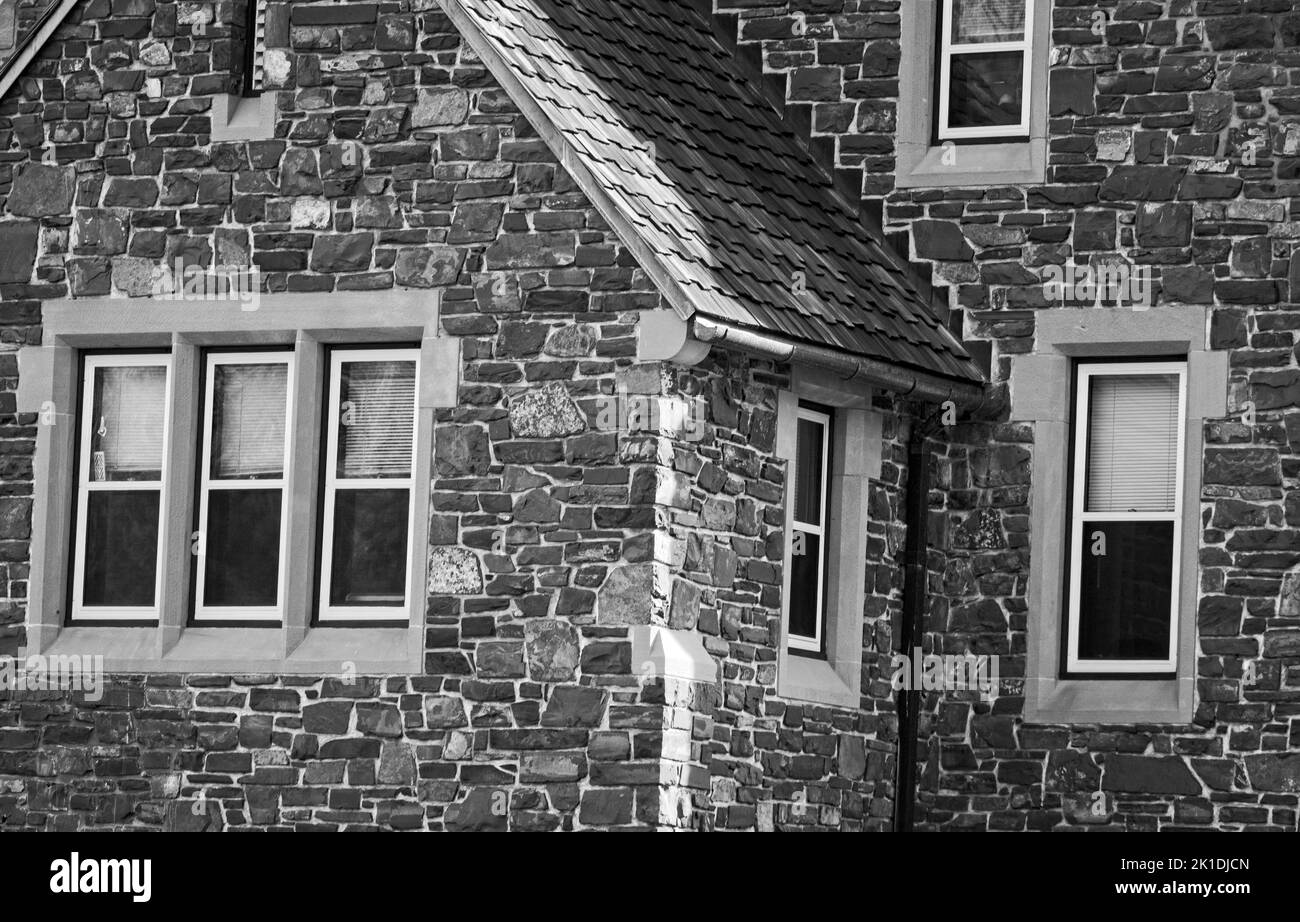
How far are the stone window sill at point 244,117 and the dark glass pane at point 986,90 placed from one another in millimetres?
4778

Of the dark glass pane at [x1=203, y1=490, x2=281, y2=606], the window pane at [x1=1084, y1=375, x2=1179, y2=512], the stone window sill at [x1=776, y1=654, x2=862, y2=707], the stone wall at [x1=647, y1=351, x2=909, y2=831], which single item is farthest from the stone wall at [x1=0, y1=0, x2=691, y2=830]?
the window pane at [x1=1084, y1=375, x2=1179, y2=512]

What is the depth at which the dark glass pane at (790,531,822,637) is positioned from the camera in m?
17.7

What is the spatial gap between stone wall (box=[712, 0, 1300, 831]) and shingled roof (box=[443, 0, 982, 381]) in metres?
0.54

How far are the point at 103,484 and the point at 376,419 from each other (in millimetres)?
1829

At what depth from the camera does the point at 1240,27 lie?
18625 mm

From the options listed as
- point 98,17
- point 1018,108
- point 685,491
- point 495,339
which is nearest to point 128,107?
point 98,17

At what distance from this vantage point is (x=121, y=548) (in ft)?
57.9

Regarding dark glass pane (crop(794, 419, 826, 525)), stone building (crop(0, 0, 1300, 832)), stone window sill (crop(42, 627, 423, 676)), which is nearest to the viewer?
stone building (crop(0, 0, 1300, 832))

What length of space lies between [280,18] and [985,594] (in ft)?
19.0

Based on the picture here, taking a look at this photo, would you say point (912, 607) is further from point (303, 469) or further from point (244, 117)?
point (244, 117)

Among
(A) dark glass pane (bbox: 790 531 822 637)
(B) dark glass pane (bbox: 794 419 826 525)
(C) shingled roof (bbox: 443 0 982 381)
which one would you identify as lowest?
(A) dark glass pane (bbox: 790 531 822 637)

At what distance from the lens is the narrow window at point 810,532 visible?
698 inches

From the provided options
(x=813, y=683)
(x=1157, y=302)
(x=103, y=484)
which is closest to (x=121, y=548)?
(x=103, y=484)

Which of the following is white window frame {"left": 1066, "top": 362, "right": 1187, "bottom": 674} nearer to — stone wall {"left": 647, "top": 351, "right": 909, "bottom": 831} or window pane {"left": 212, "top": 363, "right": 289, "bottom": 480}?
stone wall {"left": 647, "top": 351, "right": 909, "bottom": 831}
